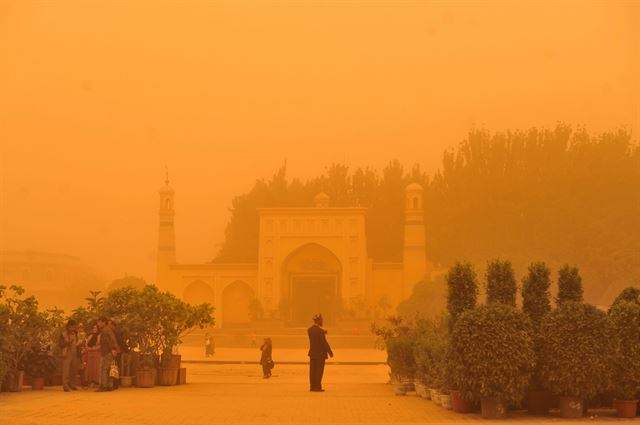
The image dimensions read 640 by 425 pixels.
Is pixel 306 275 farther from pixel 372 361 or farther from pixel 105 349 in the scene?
pixel 105 349

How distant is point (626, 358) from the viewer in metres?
11.3

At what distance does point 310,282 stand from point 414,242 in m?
5.86

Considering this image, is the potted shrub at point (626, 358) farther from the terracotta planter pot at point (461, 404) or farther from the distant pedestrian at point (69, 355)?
the distant pedestrian at point (69, 355)

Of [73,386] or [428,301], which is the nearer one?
[73,386]

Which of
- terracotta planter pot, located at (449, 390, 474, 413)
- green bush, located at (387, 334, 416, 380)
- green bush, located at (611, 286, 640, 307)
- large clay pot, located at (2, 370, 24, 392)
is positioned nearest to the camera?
terracotta planter pot, located at (449, 390, 474, 413)

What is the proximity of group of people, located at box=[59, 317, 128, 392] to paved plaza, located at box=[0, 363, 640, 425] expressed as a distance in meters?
0.30

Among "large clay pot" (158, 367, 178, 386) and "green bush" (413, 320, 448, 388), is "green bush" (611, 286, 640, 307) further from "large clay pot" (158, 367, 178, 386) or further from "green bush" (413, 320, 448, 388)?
"large clay pot" (158, 367, 178, 386)

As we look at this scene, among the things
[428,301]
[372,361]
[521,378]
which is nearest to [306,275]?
[428,301]

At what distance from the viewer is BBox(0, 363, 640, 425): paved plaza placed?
35.8 feet

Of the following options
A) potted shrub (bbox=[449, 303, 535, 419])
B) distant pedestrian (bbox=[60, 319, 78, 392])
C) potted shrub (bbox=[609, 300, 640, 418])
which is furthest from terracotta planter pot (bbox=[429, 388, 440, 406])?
distant pedestrian (bbox=[60, 319, 78, 392])

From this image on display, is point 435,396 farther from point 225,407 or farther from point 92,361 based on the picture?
point 92,361

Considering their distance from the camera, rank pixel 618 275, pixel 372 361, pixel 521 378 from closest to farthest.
A: pixel 521 378
pixel 372 361
pixel 618 275

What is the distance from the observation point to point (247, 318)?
165ft

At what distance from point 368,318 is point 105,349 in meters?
32.4
